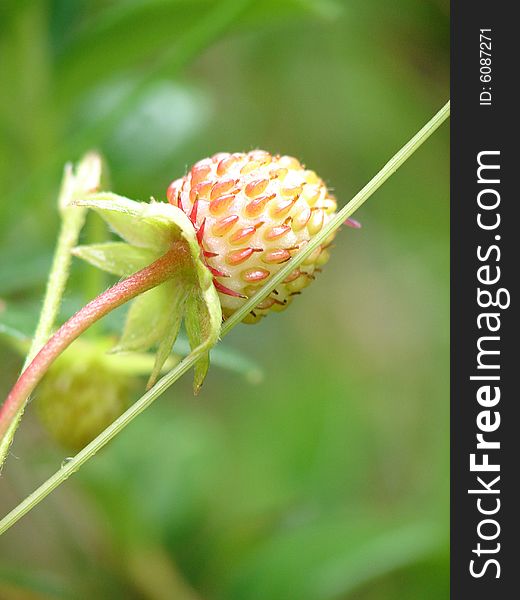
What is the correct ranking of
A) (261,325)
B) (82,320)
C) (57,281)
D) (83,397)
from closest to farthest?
(82,320)
(57,281)
(83,397)
(261,325)

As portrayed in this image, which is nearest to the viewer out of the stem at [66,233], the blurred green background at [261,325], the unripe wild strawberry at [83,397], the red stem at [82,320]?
the red stem at [82,320]

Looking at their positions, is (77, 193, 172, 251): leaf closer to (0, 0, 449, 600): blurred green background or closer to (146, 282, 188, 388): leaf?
(146, 282, 188, 388): leaf

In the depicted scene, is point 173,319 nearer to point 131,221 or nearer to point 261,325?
point 131,221

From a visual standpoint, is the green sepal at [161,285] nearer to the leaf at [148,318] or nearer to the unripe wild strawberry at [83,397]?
the leaf at [148,318]

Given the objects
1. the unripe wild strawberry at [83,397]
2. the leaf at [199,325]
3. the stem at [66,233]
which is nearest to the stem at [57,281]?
the stem at [66,233]

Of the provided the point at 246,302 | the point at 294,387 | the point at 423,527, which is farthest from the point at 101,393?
the point at 294,387

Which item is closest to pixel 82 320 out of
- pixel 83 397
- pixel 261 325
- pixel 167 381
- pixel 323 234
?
pixel 167 381

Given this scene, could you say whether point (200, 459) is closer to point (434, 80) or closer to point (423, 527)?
point (423, 527)
